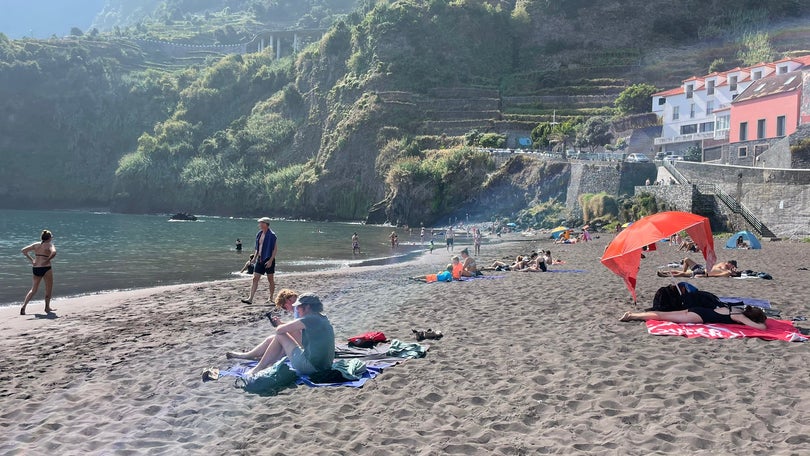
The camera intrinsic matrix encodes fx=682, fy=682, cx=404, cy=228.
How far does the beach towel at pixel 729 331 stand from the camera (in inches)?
357

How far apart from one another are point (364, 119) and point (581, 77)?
2682 centimetres

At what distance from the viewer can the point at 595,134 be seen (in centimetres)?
6353

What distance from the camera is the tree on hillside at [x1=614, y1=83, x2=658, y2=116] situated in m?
67.8

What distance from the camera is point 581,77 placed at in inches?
3199

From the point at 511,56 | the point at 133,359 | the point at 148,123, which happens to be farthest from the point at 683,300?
the point at 148,123

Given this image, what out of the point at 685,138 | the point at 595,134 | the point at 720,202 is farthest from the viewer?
the point at 595,134

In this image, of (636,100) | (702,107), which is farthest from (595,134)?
(702,107)

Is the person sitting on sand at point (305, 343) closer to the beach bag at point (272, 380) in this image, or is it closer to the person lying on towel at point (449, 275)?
the beach bag at point (272, 380)

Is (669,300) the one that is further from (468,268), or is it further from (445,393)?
(468,268)

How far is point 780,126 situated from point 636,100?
2860 cm

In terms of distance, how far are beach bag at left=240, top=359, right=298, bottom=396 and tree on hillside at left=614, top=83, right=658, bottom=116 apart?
65.8 m

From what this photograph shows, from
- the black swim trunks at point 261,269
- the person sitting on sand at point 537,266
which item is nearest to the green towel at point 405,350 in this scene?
the black swim trunks at point 261,269

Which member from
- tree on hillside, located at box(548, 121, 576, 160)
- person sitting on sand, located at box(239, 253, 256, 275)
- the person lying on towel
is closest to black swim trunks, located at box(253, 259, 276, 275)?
the person lying on towel

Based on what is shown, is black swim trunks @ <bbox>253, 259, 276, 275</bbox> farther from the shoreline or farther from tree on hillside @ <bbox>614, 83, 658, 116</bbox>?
tree on hillside @ <bbox>614, 83, 658, 116</bbox>
